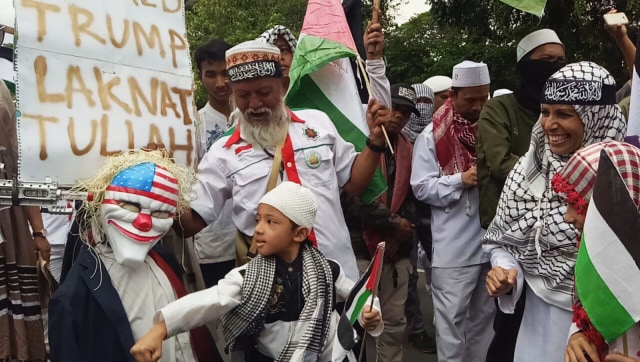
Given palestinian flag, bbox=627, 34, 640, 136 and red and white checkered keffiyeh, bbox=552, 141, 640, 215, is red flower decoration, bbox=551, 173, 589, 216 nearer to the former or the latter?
red and white checkered keffiyeh, bbox=552, 141, 640, 215

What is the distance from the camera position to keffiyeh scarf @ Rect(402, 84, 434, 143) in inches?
220

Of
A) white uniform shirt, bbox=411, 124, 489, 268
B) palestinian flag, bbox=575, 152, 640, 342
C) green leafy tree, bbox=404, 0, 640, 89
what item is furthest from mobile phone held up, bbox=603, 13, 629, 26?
green leafy tree, bbox=404, 0, 640, 89

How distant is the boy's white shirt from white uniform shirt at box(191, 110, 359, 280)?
0.39 meters

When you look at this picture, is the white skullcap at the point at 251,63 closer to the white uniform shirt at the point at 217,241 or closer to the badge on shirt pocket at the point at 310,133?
the badge on shirt pocket at the point at 310,133

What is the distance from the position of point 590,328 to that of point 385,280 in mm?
2390

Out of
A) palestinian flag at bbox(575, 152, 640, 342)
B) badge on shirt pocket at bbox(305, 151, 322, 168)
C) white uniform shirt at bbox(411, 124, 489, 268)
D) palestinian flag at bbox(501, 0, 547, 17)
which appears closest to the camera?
palestinian flag at bbox(575, 152, 640, 342)

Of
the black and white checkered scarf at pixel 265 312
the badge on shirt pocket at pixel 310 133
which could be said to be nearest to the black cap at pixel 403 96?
the badge on shirt pocket at pixel 310 133

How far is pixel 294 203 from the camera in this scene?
2.77 metres

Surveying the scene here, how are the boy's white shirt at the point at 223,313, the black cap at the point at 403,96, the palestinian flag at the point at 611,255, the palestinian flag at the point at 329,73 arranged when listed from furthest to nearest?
the black cap at the point at 403,96 < the palestinian flag at the point at 329,73 < the boy's white shirt at the point at 223,313 < the palestinian flag at the point at 611,255

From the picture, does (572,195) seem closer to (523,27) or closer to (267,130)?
(267,130)

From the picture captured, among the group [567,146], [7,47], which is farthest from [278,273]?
[7,47]

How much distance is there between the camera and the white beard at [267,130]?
3.24 metres

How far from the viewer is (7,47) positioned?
14.0 feet

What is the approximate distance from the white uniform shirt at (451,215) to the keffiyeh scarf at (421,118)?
101 cm
